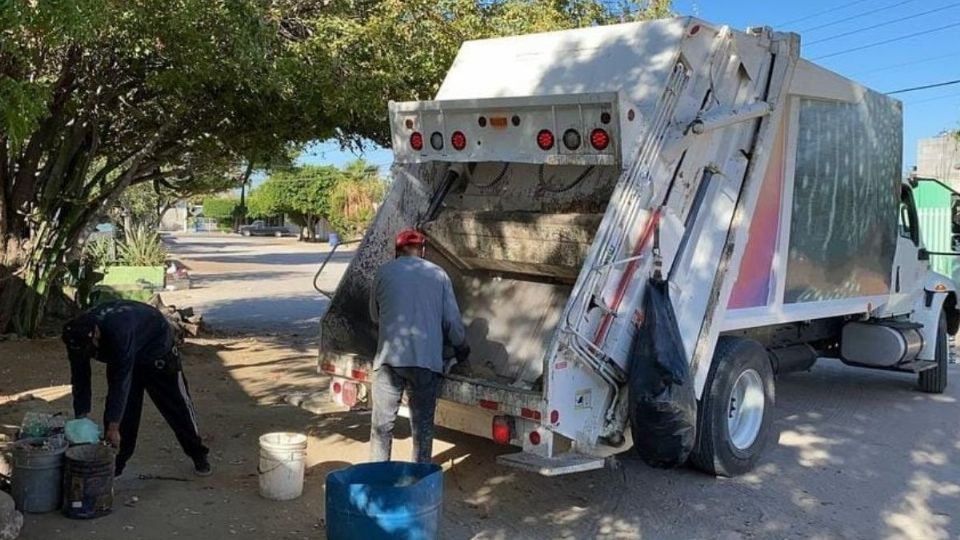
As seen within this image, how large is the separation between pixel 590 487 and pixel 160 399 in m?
2.69

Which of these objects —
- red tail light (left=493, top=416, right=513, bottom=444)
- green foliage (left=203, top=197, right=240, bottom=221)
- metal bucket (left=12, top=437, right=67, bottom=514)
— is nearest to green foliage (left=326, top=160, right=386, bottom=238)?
green foliage (left=203, top=197, right=240, bottom=221)

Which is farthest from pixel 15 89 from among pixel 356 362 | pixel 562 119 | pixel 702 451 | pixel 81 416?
pixel 702 451

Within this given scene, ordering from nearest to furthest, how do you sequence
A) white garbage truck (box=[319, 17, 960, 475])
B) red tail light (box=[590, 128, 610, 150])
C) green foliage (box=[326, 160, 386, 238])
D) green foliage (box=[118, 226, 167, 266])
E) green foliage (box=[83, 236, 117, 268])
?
white garbage truck (box=[319, 17, 960, 475]), red tail light (box=[590, 128, 610, 150]), green foliage (box=[83, 236, 117, 268]), green foliage (box=[118, 226, 167, 266]), green foliage (box=[326, 160, 386, 238])

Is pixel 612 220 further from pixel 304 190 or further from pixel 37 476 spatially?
pixel 304 190

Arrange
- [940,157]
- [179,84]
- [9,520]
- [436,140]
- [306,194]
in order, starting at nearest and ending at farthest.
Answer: [9,520] → [436,140] → [179,84] → [940,157] → [306,194]

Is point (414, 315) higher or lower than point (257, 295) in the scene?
higher

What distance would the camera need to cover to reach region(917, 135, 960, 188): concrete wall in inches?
839

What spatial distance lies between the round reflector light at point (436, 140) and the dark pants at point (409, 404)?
66.3 inches

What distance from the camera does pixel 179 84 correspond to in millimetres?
8391

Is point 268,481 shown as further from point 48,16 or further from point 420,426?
point 48,16

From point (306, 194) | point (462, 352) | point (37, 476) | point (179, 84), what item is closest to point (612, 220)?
point (462, 352)

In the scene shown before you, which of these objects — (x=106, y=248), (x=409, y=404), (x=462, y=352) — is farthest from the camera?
(x=106, y=248)

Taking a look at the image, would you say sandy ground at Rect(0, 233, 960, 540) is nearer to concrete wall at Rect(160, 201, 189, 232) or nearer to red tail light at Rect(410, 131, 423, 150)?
red tail light at Rect(410, 131, 423, 150)

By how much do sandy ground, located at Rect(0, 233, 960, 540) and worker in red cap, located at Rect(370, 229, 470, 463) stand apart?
1.85ft
